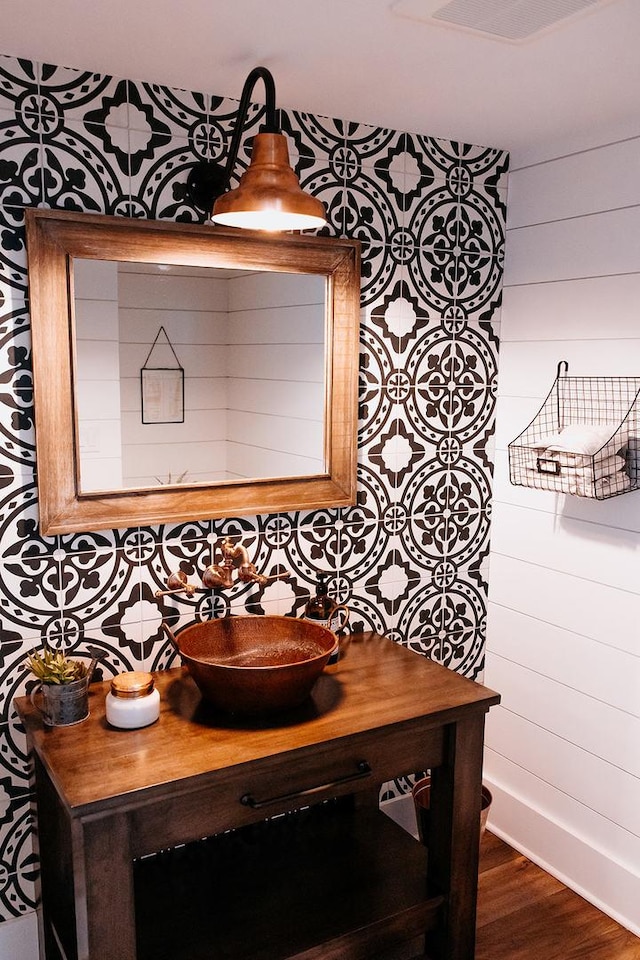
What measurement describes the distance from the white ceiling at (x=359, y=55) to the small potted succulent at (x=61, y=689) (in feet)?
4.55

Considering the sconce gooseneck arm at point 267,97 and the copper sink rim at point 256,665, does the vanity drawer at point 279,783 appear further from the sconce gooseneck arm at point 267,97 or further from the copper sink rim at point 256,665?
the sconce gooseneck arm at point 267,97

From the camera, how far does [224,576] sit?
7.23 ft

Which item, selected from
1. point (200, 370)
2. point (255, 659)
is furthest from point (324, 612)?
point (200, 370)

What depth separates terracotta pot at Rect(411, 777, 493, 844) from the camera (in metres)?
2.59

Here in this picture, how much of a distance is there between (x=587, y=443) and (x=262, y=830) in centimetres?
147

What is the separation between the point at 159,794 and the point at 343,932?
0.69 meters

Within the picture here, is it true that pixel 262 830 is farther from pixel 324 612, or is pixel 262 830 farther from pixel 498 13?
pixel 498 13

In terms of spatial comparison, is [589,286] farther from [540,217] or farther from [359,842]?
[359,842]

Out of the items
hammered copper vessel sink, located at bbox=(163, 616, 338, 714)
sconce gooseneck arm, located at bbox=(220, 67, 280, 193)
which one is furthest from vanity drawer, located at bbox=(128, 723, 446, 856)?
sconce gooseneck arm, located at bbox=(220, 67, 280, 193)

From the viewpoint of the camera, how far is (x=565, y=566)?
2650 mm

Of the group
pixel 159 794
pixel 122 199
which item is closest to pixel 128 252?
pixel 122 199

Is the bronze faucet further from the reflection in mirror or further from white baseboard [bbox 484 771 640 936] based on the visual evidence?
white baseboard [bbox 484 771 640 936]

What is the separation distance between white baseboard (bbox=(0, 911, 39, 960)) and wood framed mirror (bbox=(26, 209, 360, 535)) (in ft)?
3.48

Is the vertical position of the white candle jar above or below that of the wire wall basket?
below
